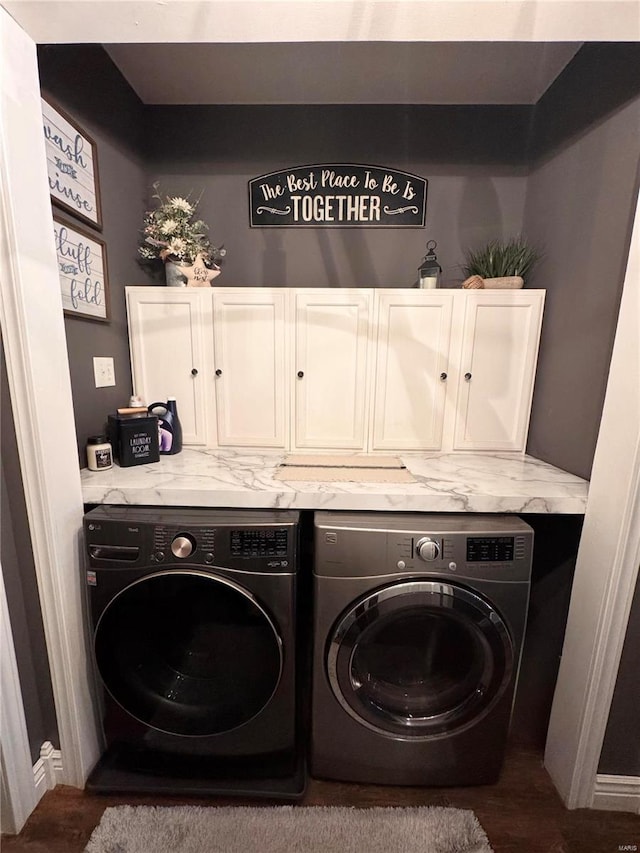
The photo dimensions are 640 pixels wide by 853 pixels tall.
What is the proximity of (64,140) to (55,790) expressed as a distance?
7.36 ft

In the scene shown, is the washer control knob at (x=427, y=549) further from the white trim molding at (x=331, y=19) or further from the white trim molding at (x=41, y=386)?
the white trim molding at (x=331, y=19)

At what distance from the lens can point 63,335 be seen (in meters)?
1.07

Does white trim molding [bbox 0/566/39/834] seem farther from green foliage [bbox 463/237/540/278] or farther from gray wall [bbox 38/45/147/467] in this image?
green foliage [bbox 463/237/540/278]

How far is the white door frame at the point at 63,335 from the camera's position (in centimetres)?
84

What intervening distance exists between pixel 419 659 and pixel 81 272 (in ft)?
6.06

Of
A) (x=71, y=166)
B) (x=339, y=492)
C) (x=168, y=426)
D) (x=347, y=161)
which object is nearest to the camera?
(x=339, y=492)

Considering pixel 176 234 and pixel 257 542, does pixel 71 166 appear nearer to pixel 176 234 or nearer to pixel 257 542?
pixel 176 234

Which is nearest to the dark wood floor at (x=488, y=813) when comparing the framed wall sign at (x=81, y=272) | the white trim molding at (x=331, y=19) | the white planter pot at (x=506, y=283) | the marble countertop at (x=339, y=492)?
the marble countertop at (x=339, y=492)

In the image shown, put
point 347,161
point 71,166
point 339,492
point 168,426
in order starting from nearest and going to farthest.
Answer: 1. point 339,492
2. point 71,166
3. point 168,426
4. point 347,161

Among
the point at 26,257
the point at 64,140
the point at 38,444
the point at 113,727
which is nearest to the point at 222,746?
the point at 113,727

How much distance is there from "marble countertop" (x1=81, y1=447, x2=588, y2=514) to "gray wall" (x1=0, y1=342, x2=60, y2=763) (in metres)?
0.19

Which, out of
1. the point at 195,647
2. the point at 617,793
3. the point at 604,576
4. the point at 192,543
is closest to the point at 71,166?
the point at 192,543

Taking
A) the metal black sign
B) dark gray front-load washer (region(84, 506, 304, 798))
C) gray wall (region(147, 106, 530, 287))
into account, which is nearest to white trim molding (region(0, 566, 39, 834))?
dark gray front-load washer (region(84, 506, 304, 798))

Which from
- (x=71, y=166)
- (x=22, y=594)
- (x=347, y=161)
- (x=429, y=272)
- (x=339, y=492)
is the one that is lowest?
(x=22, y=594)
